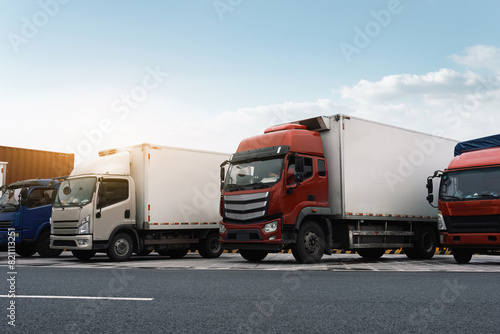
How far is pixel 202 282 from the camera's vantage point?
7.87 metres

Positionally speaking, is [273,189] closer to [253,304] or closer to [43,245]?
[253,304]

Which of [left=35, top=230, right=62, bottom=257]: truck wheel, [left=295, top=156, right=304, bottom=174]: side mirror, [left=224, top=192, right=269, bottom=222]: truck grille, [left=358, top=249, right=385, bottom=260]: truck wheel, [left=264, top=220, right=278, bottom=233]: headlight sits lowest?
[left=358, top=249, right=385, bottom=260]: truck wheel

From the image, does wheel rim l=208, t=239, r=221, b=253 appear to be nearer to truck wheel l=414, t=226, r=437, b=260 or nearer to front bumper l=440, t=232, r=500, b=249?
truck wheel l=414, t=226, r=437, b=260

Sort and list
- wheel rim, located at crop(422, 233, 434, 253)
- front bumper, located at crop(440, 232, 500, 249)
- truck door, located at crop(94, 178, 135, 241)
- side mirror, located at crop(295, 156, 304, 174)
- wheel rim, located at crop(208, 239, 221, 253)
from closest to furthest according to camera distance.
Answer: side mirror, located at crop(295, 156, 304, 174)
front bumper, located at crop(440, 232, 500, 249)
truck door, located at crop(94, 178, 135, 241)
wheel rim, located at crop(422, 233, 434, 253)
wheel rim, located at crop(208, 239, 221, 253)

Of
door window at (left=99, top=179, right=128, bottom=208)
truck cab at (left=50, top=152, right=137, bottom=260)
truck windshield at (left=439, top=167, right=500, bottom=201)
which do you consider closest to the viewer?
truck windshield at (left=439, top=167, right=500, bottom=201)

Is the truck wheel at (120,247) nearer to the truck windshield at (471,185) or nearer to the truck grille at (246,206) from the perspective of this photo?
the truck grille at (246,206)

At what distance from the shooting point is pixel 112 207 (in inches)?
523

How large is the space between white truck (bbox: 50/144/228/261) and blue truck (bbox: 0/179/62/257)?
1.18 m

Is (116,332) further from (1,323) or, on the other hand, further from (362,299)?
(362,299)

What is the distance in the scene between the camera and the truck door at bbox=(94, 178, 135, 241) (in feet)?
42.7

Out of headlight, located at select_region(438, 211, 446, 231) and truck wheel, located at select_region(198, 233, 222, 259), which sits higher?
headlight, located at select_region(438, 211, 446, 231)

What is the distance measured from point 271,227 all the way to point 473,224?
193 inches

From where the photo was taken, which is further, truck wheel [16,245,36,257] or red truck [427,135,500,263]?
truck wheel [16,245,36,257]

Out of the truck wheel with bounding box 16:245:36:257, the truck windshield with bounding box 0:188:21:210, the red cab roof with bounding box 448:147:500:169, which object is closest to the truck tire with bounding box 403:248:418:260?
the red cab roof with bounding box 448:147:500:169
